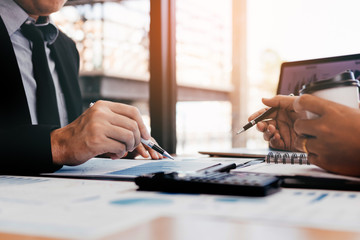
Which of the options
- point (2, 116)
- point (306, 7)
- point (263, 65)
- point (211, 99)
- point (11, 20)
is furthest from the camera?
point (211, 99)

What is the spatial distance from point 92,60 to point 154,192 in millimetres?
3019

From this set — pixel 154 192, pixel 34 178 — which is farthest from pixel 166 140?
pixel 154 192

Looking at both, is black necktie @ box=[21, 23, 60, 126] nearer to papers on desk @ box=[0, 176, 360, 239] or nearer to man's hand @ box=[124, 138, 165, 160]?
man's hand @ box=[124, 138, 165, 160]

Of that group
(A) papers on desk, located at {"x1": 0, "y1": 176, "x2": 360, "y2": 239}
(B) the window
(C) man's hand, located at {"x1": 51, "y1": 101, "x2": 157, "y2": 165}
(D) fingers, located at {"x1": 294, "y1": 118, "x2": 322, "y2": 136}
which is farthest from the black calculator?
(B) the window

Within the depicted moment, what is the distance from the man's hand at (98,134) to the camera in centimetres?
69

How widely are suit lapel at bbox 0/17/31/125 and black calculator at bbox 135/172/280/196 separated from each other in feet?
2.11

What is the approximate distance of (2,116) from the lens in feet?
3.37

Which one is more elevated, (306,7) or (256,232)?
(306,7)

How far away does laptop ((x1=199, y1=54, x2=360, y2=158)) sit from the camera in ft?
3.88

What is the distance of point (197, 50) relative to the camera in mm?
3682

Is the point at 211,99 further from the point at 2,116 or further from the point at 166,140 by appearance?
the point at 2,116

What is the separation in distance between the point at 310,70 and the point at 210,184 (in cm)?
95

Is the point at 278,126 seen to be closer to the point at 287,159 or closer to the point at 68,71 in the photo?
the point at 287,159

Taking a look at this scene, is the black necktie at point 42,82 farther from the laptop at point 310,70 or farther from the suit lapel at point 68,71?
the laptop at point 310,70
